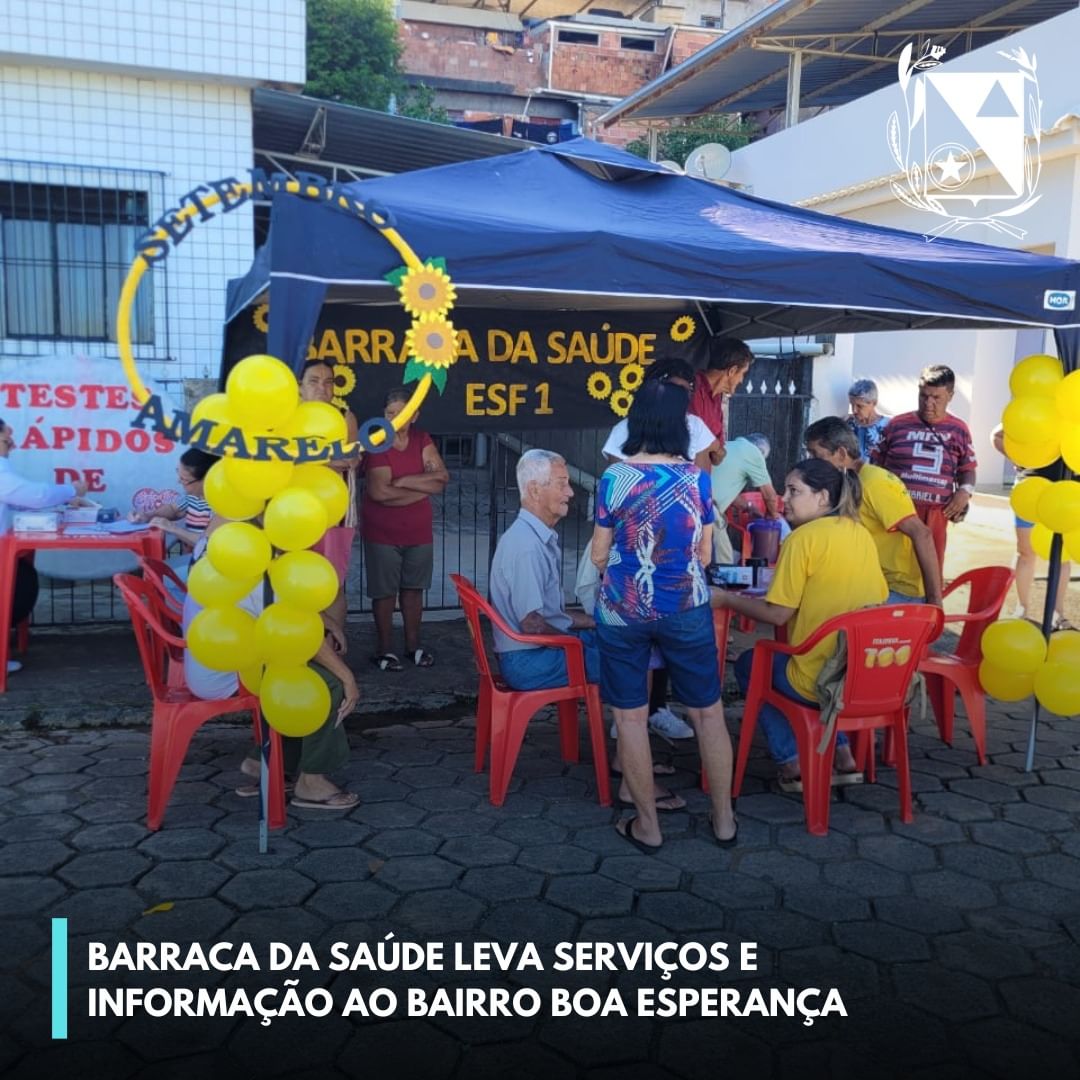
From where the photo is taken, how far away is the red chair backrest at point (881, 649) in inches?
153

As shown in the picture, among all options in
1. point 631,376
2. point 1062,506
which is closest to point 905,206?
point 631,376

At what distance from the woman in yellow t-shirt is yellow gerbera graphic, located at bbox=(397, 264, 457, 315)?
1540 mm

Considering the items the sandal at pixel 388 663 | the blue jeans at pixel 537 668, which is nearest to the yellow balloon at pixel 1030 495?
the blue jeans at pixel 537 668

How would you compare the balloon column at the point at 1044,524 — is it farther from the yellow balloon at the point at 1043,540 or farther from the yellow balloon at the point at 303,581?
the yellow balloon at the point at 303,581

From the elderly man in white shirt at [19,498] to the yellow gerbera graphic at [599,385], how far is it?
330 centimetres

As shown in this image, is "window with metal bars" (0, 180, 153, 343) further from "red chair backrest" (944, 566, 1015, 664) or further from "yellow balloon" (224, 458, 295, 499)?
"red chair backrest" (944, 566, 1015, 664)

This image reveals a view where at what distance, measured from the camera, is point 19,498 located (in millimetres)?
5586

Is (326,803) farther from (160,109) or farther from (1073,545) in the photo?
(160,109)

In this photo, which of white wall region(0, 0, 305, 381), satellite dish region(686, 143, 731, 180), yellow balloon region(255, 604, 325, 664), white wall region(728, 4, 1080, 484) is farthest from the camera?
satellite dish region(686, 143, 731, 180)

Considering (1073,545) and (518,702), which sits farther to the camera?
(1073,545)

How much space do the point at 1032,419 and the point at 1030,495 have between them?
42 centimetres

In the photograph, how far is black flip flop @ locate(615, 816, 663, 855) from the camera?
12.7 ft

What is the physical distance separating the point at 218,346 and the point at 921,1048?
23.6ft

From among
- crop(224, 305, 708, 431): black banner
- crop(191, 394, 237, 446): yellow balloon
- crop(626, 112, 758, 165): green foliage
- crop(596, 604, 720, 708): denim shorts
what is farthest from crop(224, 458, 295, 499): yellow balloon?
crop(626, 112, 758, 165): green foliage
